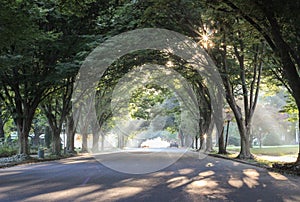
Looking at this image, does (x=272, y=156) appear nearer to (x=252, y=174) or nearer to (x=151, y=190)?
(x=252, y=174)

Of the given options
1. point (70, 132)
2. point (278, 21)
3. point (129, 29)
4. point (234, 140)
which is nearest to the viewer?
point (278, 21)

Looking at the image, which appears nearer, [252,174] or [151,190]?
[151,190]

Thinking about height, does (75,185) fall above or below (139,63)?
below

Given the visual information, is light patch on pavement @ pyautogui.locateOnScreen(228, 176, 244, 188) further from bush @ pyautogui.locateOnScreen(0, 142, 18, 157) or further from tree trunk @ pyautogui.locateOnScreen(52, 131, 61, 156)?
bush @ pyautogui.locateOnScreen(0, 142, 18, 157)

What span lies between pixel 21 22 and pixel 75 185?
780cm

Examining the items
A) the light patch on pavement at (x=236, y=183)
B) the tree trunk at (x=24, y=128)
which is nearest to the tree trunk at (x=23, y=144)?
the tree trunk at (x=24, y=128)

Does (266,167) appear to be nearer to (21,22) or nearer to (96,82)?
(21,22)

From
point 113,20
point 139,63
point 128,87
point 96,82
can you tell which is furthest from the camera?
point 128,87

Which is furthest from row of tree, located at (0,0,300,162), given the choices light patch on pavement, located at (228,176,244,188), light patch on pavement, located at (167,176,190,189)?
light patch on pavement, located at (167,176,190,189)

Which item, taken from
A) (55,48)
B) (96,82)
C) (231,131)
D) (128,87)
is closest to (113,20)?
(55,48)

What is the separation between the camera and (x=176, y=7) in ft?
61.7

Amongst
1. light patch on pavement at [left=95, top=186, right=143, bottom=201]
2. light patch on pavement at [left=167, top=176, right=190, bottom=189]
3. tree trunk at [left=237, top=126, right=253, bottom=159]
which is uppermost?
tree trunk at [left=237, top=126, right=253, bottom=159]

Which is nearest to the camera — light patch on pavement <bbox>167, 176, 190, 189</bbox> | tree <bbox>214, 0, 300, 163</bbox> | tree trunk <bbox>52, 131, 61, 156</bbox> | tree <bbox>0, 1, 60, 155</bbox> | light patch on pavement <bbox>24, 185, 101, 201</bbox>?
light patch on pavement <bbox>24, 185, 101, 201</bbox>

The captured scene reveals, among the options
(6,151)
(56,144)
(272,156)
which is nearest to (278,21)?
(272,156)
